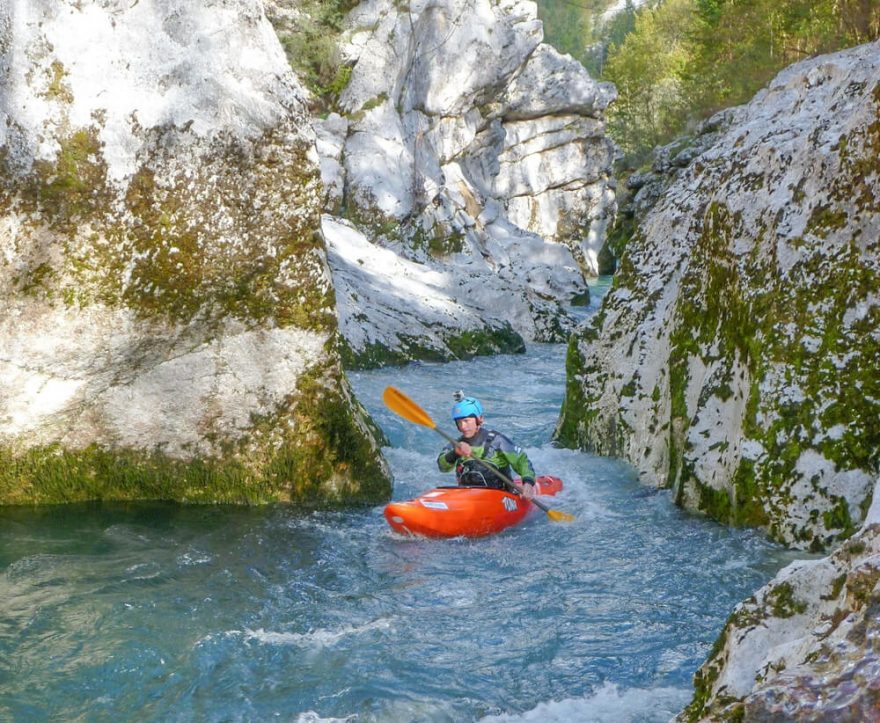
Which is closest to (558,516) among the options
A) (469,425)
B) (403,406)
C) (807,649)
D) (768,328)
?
(469,425)

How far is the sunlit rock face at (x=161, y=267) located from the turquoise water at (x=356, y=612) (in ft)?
1.46

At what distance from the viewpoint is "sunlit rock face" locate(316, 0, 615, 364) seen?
47.2ft

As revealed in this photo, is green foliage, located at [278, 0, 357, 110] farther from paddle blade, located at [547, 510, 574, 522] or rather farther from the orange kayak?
paddle blade, located at [547, 510, 574, 522]

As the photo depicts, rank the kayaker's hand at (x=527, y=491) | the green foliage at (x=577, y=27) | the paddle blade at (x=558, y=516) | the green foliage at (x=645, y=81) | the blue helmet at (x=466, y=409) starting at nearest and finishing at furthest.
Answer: the paddle blade at (x=558, y=516) < the kayaker's hand at (x=527, y=491) < the blue helmet at (x=466, y=409) < the green foliage at (x=645, y=81) < the green foliage at (x=577, y=27)

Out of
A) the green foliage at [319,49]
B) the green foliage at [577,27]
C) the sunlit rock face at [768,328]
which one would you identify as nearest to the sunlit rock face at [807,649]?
the sunlit rock face at [768,328]

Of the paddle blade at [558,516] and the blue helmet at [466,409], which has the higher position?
the blue helmet at [466,409]

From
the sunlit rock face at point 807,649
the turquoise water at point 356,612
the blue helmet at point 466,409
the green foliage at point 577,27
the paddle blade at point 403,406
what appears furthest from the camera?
the green foliage at point 577,27

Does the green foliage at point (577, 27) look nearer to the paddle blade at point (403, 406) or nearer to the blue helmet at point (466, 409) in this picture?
the paddle blade at point (403, 406)

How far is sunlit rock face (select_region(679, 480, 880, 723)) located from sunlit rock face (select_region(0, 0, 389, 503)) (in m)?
4.67

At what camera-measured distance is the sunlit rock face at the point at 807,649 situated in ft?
6.34

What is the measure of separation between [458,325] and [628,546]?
333 inches

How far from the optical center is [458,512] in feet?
21.6

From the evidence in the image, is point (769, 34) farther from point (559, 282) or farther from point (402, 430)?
point (402, 430)

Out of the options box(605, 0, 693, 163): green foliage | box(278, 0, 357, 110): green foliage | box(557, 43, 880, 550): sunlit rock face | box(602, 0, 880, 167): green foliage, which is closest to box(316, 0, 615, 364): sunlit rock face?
box(278, 0, 357, 110): green foliage
